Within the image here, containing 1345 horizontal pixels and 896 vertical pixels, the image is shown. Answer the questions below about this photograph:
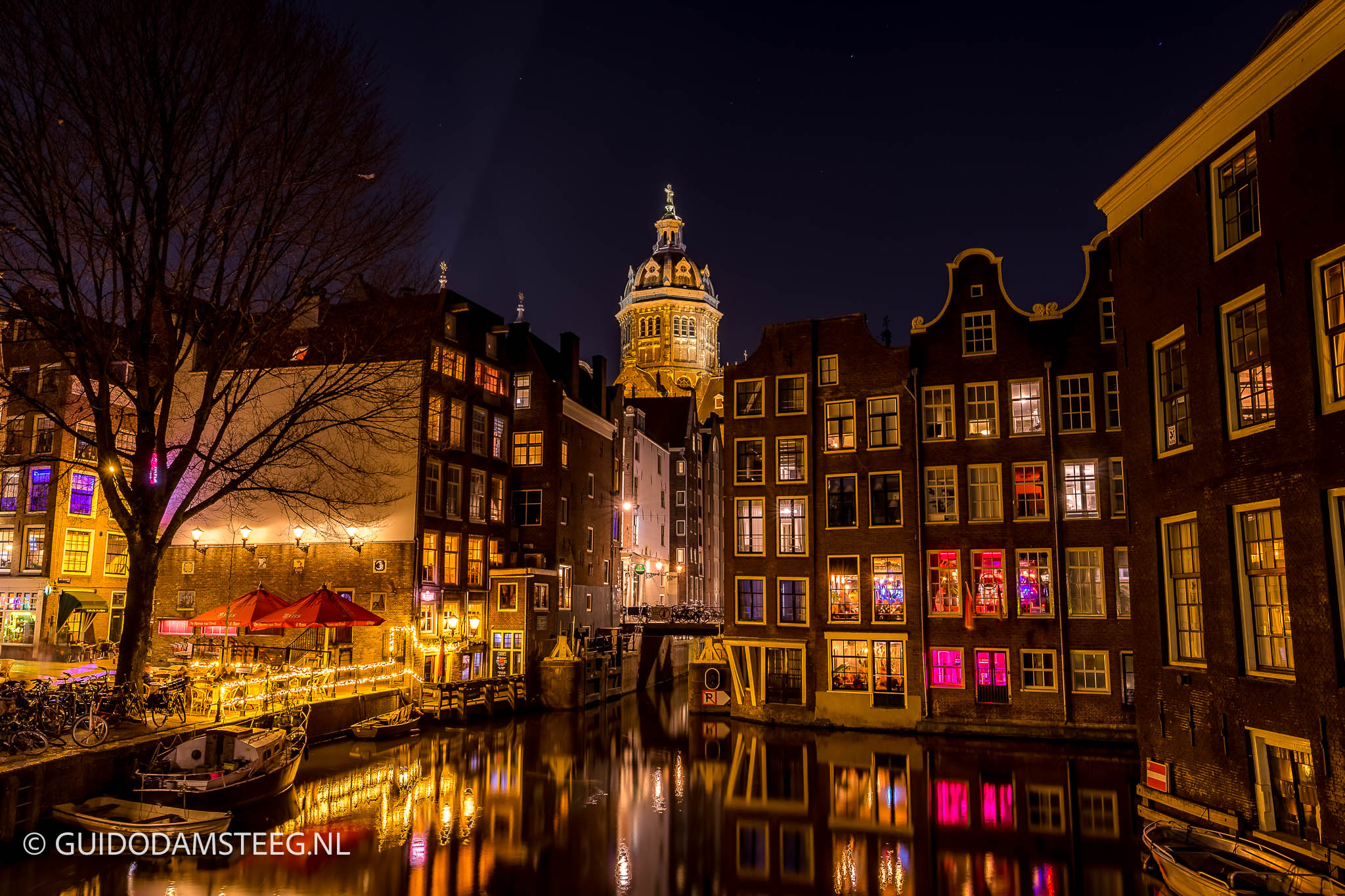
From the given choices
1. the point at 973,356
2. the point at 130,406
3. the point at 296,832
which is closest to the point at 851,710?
the point at 973,356

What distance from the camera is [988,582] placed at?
114ft

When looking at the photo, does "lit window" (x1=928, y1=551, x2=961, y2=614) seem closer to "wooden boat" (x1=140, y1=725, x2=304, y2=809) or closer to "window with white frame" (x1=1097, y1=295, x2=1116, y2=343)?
"window with white frame" (x1=1097, y1=295, x2=1116, y2=343)

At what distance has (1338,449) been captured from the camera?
1292cm

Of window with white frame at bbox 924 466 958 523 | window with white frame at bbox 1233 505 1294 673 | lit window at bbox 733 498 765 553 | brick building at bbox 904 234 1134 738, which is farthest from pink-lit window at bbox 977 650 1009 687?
window with white frame at bbox 1233 505 1294 673

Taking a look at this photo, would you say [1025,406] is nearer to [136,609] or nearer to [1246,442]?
[1246,442]

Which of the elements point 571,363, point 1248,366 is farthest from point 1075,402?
point 571,363

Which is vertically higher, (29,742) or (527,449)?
(527,449)

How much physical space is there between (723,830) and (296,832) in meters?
9.18

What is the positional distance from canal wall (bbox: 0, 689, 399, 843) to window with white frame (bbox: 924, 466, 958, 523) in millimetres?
25043

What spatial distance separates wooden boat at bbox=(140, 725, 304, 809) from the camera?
19875 millimetres

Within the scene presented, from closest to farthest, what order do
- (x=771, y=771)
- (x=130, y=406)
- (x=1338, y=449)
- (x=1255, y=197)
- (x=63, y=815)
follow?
(x=1338, y=449) < (x=1255, y=197) < (x=63, y=815) < (x=771, y=771) < (x=130, y=406)

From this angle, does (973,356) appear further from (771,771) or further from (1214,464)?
(1214,464)

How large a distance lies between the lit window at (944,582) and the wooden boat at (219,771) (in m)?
22.9

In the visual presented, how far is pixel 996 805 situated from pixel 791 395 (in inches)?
751
